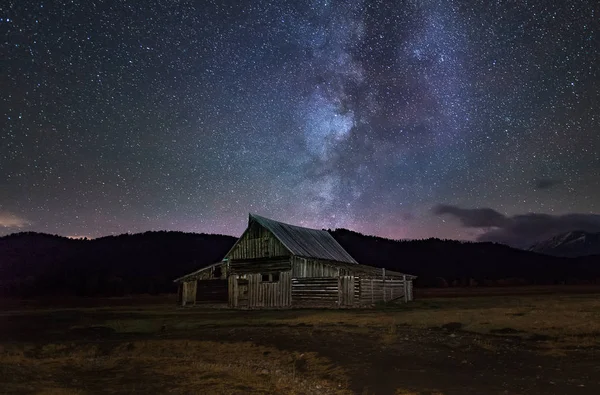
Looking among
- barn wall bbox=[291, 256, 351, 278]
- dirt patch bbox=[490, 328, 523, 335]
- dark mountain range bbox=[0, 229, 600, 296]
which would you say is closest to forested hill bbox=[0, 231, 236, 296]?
dark mountain range bbox=[0, 229, 600, 296]

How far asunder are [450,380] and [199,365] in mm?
6580

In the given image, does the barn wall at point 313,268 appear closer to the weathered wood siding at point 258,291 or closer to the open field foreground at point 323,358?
the weathered wood siding at point 258,291

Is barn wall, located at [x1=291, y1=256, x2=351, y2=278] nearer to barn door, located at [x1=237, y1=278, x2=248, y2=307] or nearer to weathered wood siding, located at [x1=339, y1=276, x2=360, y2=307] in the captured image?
weathered wood siding, located at [x1=339, y1=276, x2=360, y2=307]

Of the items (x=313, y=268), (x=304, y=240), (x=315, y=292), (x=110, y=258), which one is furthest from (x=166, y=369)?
(x=110, y=258)

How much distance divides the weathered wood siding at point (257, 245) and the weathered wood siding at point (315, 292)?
277cm

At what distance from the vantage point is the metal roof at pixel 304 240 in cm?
3716

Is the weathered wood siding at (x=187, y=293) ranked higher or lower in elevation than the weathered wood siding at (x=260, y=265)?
lower

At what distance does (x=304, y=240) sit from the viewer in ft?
136

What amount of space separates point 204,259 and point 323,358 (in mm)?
115651

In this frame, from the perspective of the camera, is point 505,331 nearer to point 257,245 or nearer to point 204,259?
point 257,245

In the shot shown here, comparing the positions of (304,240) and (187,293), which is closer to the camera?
(187,293)

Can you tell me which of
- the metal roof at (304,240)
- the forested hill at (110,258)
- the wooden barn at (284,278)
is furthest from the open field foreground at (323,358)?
the forested hill at (110,258)

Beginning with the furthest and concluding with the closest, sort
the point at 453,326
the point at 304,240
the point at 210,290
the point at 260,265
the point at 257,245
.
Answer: the point at 210,290, the point at 304,240, the point at 257,245, the point at 260,265, the point at 453,326

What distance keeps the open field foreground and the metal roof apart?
15535 millimetres
